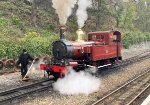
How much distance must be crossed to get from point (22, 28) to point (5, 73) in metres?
12.2

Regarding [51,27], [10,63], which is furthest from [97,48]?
[51,27]

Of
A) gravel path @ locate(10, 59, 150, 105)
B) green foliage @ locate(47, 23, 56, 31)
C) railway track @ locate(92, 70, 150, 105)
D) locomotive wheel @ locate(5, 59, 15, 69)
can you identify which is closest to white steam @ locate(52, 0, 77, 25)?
locomotive wheel @ locate(5, 59, 15, 69)

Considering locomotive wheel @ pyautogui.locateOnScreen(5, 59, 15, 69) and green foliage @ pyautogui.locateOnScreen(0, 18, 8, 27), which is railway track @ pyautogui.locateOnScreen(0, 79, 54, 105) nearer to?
locomotive wheel @ pyautogui.locateOnScreen(5, 59, 15, 69)

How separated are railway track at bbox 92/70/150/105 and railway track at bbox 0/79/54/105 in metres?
3.41

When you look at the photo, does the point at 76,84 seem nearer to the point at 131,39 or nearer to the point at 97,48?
the point at 97,48

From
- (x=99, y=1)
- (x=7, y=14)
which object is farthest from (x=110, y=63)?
(x=99, y=1)

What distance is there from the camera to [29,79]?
17656mm

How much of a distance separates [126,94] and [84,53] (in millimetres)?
5090

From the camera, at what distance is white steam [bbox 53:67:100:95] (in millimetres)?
15195

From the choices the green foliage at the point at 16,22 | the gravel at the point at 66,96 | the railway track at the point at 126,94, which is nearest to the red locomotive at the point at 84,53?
the gravel at the point at 66,96

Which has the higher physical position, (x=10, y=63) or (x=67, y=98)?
(x=10, y=63)

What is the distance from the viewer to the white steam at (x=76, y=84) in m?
15.2

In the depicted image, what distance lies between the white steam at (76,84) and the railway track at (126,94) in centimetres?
125

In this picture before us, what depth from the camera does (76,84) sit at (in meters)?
16.1
